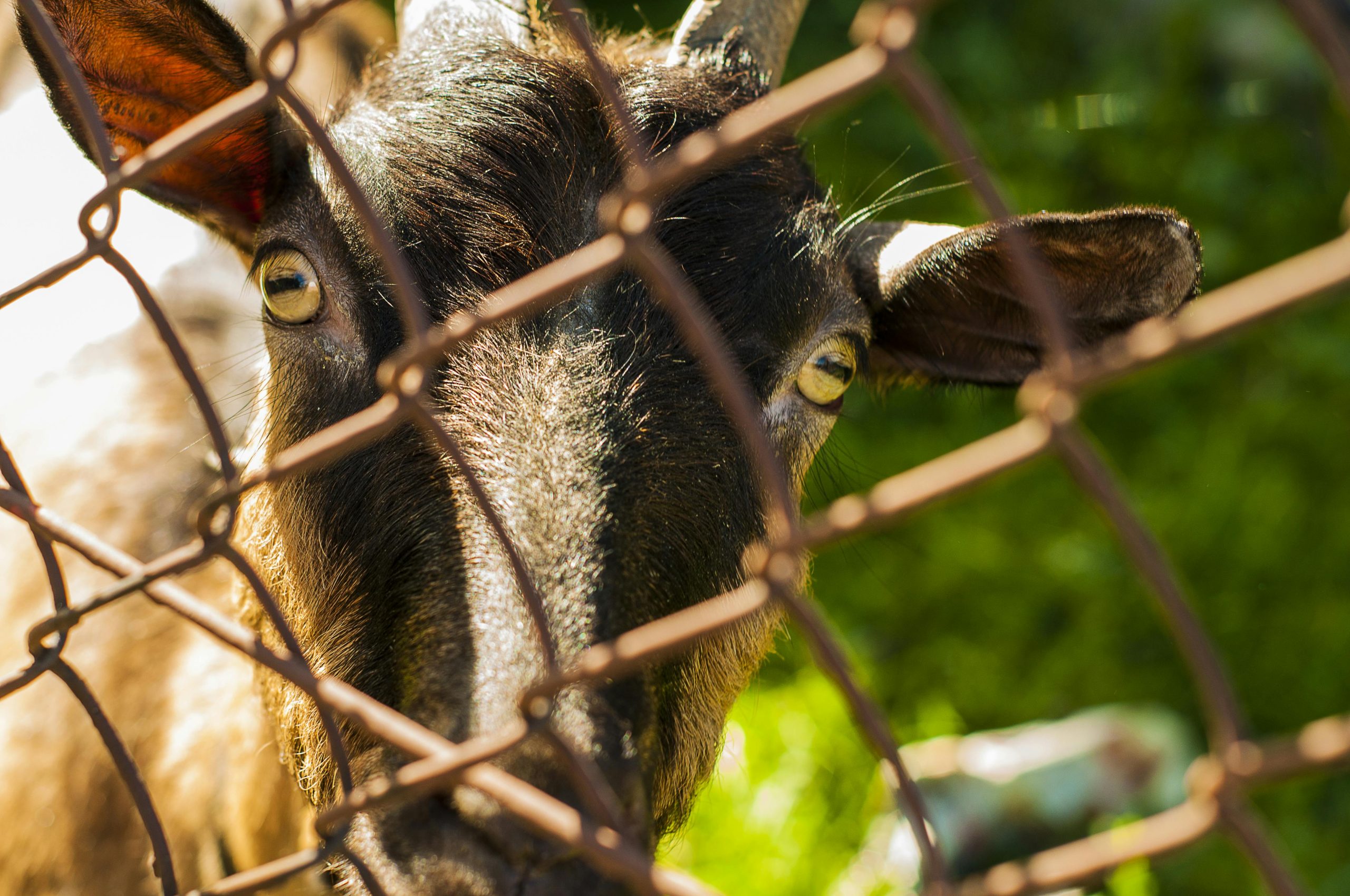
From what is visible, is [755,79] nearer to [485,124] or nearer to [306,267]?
[485,124]

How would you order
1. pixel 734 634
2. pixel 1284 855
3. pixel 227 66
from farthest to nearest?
pixel 1284 855 → pixel 734 634 → pixel 227 66

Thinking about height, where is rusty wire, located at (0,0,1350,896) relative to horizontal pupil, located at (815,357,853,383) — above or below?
below

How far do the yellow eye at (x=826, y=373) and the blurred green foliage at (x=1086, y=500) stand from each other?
211 cm

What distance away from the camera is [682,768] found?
2438mm

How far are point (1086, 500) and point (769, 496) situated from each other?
4981mm

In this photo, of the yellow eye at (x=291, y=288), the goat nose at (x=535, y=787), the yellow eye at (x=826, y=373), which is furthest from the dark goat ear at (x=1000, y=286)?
the yellow eye at (x=291, y=288)

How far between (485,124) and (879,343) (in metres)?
1.36

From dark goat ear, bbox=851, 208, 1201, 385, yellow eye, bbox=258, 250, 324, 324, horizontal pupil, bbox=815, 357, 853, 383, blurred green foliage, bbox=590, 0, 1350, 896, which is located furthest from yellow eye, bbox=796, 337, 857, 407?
blurred green foliage, bbox=590, 0, 1350, 896

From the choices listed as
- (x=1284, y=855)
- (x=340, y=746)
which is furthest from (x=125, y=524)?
(x=1284, y=855)

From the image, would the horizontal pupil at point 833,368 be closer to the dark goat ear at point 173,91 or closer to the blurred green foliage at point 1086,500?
the dark goat ear at point 173,91

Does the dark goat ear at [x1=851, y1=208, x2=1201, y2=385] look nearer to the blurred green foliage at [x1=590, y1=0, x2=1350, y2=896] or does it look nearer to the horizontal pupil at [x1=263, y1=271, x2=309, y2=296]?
the horizontal pupil at [x1=263, y1=271, x2=309, y2=296]

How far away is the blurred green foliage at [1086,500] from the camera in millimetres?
4934

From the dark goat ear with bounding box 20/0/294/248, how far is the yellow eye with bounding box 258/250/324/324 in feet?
0.84

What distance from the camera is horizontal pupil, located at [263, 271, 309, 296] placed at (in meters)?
2.44
